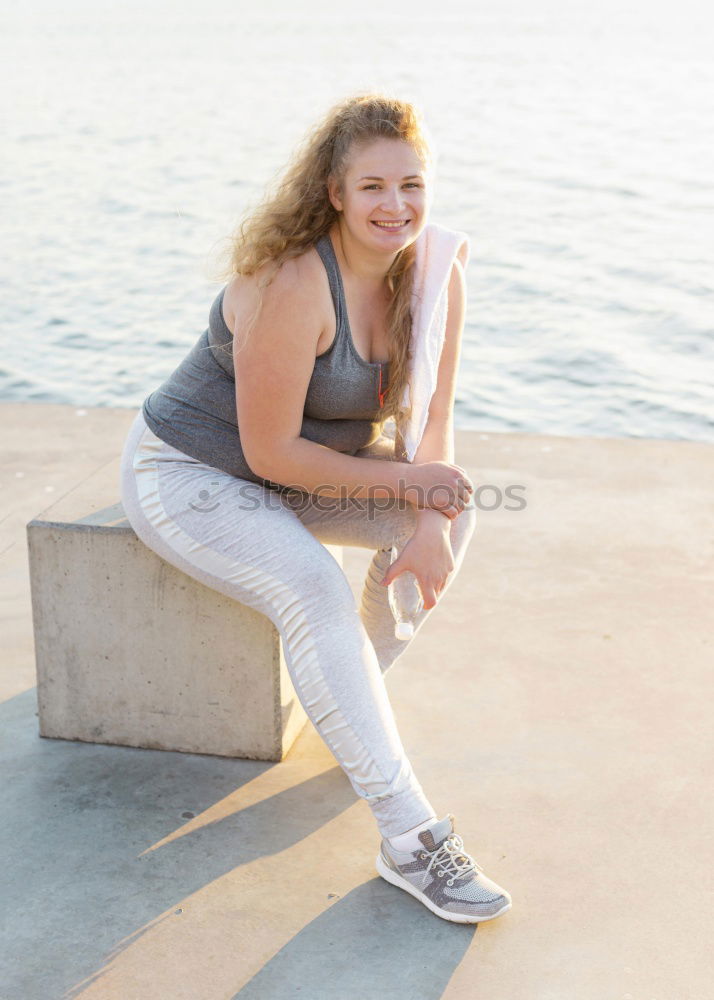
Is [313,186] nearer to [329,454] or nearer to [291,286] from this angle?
[291,286]

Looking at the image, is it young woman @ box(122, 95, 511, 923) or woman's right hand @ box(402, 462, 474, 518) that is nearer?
young woman @ box(122, 95, 511, 923)

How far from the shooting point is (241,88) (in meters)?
21.7

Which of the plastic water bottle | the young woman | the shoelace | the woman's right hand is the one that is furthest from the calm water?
the shoelace

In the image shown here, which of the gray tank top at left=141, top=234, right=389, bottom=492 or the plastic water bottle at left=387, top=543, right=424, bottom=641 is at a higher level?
the gray tank top at left=141, top=234, right=389, bottom=492

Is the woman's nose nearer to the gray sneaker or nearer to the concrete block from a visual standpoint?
the concrete block

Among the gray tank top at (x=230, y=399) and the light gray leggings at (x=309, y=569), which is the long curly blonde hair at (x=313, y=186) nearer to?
the gray tank top at (x=230, y=399)

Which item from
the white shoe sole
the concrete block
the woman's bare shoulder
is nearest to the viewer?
the white shoe sole

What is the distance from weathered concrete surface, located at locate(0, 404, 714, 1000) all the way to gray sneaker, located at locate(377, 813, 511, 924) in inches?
1.2

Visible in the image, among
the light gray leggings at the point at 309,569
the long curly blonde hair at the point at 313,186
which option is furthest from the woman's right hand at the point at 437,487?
the long curly blonde hair at the point at 313,186

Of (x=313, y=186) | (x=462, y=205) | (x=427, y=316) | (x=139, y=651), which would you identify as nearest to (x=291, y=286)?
(x=313, y=186)

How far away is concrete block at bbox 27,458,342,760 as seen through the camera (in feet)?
7.79

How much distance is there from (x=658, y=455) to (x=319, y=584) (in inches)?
90.7

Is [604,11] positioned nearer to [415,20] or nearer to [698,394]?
[415,20]

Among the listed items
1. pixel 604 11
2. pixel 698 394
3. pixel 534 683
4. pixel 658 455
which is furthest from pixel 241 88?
pixel 604 11
